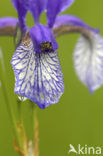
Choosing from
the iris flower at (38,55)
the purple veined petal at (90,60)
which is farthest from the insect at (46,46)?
the purple veined petal at (90,60)

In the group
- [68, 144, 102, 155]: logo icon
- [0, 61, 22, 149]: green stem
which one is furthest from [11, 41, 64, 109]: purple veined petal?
[68, 144, 102, 155]: logo icon

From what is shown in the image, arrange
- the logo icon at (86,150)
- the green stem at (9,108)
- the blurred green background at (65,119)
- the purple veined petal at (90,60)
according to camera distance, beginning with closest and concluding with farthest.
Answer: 1. the green stem at (9,108)
2. the purple veined petal at (90,60)
3. the logo icon at (86,150)
4. the blurred green background at (65,119)

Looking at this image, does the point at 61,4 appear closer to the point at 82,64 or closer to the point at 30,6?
the point at 30,6

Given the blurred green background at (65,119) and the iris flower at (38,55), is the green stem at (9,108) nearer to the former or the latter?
the iris flower at (38,55)

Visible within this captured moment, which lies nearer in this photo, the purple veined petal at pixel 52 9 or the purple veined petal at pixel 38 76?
the purple veined petal at pixel 38 76

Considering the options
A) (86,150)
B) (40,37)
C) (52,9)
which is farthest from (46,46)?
(86,150)

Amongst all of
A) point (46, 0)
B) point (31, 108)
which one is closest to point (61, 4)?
point (46, 0)
